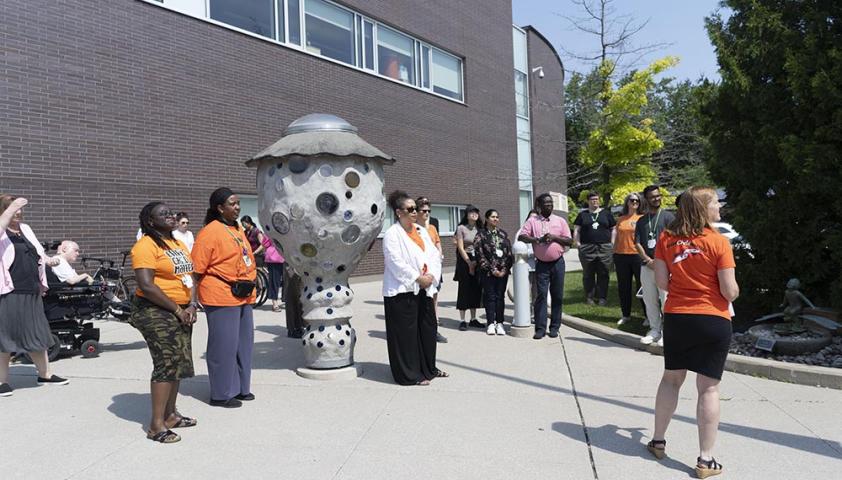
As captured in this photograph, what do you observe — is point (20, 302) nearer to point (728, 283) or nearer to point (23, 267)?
point (23, 267)

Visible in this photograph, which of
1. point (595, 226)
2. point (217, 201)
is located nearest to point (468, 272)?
point (595, 226)

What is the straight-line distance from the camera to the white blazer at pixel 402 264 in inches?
221

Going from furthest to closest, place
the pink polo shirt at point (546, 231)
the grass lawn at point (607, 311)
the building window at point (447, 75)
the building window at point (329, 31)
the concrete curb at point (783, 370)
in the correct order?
1. the building window at point (447, 75)
2. the building window at point (329, 31)
3. the grass lawn at point (607, 311)
4. the pink polo shirt at point (546, 231)
5. the concrete curb at point (783, 370)

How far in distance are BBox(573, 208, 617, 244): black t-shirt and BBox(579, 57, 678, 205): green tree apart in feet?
27.0

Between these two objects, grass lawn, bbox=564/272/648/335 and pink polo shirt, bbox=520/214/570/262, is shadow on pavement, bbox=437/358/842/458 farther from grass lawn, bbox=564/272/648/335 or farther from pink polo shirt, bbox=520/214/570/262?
grass lawn, bbox=564/272/648/335

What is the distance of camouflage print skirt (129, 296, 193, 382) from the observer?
168 inches

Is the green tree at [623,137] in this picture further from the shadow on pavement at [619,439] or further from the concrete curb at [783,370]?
the shadow on pavement at [619,439]

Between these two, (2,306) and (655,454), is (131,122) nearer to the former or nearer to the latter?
(2,306)

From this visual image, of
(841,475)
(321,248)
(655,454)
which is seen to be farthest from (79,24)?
(841,475)

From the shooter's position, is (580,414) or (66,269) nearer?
(580,414)

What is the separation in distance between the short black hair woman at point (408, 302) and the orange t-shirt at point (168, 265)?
1855mm

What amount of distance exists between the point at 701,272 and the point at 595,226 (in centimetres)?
674

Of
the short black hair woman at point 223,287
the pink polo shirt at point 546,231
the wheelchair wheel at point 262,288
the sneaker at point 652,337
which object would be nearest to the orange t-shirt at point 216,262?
the short black hair woman at point 223,287

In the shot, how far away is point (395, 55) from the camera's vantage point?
56.7ft
